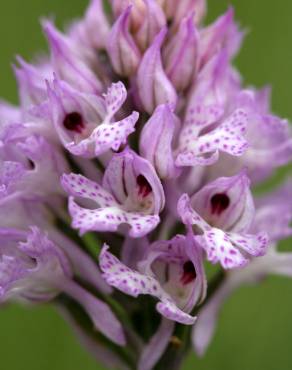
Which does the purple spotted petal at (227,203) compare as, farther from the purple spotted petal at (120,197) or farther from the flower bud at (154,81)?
the flower bud at (154,81)

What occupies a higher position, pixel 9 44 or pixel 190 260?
pixel 9 44

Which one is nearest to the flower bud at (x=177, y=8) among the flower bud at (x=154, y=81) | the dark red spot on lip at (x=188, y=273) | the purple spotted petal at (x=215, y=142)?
the flower bud at (x=154, y=81)

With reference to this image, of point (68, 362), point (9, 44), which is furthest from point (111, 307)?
point (9, 44)

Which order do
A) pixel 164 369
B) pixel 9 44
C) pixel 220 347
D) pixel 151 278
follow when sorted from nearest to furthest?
pixel 151 278
pixel 164 369
pixel 220 347
pixel 9 44

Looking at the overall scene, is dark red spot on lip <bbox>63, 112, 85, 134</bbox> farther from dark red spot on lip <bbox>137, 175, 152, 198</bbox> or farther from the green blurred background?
the green blurred background

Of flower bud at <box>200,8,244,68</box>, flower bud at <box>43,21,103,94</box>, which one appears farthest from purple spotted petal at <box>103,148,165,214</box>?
flower bud at <box>200,8,244,68</box>

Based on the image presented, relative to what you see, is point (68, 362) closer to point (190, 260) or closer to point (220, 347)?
point (220, 347)

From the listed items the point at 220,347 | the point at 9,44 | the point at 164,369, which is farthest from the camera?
the point at 9,44
